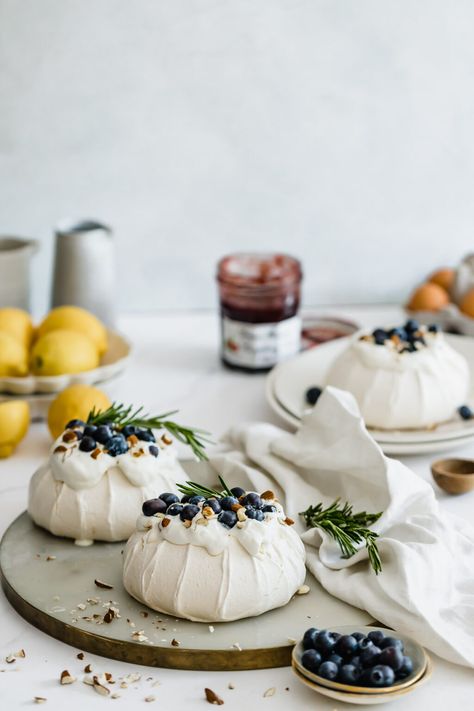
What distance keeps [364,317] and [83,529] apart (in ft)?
3.66

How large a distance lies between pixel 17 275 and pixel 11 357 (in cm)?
33

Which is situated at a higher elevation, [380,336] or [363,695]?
[380,336]

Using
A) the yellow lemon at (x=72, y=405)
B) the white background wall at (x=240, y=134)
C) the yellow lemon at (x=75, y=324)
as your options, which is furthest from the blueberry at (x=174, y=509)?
the white background wall at (x=240, y=134)

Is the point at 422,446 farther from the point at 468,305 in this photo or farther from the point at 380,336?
the point at 468,305

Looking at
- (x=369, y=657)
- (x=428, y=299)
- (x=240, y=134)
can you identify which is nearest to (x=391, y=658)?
(x=369, y=657)

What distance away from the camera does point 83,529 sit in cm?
117

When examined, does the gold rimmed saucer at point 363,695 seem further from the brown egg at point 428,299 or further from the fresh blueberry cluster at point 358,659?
the brown egg at point 428,299

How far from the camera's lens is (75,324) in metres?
1.70

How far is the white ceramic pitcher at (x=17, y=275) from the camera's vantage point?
1893 millimetres

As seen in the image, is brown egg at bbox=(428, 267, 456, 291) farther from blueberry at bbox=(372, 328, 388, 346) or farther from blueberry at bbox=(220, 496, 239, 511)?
blueberry at bbox=(220, 496, 239, 511)

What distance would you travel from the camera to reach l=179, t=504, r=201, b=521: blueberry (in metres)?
1.04

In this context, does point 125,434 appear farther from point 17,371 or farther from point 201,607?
point 17,371

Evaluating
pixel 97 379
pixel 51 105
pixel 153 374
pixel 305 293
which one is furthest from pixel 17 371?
pixel 305 293

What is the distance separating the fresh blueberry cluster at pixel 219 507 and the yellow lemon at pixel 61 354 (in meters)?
0.56
